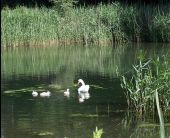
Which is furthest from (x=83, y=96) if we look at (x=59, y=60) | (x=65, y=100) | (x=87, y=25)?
(x=87, y=25)

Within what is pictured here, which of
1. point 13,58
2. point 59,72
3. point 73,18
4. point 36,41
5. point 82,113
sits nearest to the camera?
point 82,113

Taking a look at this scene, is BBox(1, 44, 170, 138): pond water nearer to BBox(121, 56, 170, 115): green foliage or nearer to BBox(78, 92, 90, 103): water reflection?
BBox(78, 92, 90, 103): water reflection

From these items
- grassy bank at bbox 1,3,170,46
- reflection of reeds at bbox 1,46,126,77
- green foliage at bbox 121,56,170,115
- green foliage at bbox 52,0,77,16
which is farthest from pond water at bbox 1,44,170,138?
green foliage at bbox 52,0,77,16

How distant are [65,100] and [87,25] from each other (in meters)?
12.8

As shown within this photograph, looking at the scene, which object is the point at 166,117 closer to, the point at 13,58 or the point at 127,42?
the point at 13,58

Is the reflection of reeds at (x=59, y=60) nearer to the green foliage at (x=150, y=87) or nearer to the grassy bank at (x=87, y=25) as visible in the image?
the grassy bank at (x=87, y=25)

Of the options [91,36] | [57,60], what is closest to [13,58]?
[57,60]

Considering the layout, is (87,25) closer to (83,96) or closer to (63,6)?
(63,6)

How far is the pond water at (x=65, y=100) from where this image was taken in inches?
296

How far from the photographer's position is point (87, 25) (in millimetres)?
22219

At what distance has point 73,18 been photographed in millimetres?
22953

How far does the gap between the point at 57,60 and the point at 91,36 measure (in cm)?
498

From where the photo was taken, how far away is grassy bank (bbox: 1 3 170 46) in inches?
825

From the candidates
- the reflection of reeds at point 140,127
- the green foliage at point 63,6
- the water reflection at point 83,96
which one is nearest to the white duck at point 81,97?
the water reflection at point 83,96
